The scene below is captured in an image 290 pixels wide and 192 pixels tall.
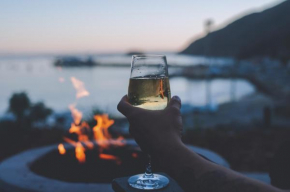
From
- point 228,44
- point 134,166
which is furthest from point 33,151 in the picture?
point 228,44

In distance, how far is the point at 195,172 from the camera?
1176 mm

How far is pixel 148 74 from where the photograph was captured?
72.7 inches

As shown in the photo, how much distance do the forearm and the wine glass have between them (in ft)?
1.63

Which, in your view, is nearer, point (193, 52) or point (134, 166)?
point (134, 166)

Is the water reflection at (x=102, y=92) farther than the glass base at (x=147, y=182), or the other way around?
the water reflection at (x=102, y=92)

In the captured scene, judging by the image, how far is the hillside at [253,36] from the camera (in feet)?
159

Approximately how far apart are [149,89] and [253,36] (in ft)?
309

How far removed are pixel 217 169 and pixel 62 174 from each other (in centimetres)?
299

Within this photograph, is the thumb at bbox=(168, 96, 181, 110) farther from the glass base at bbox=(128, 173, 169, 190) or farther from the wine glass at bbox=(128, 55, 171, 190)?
the glass base at bbox=(128, 173, 169, 190)

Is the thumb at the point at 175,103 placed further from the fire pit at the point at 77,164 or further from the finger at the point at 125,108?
the fire pit at the point at 77,164

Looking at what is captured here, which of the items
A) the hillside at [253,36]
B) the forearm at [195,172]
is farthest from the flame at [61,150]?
the hillside at [253,36]

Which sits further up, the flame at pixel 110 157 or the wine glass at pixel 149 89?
the wine glass at pixel 149 89

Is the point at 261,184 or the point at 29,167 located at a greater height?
the point at 261,184

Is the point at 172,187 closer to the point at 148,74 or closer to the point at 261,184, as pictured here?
the point at 148,74
